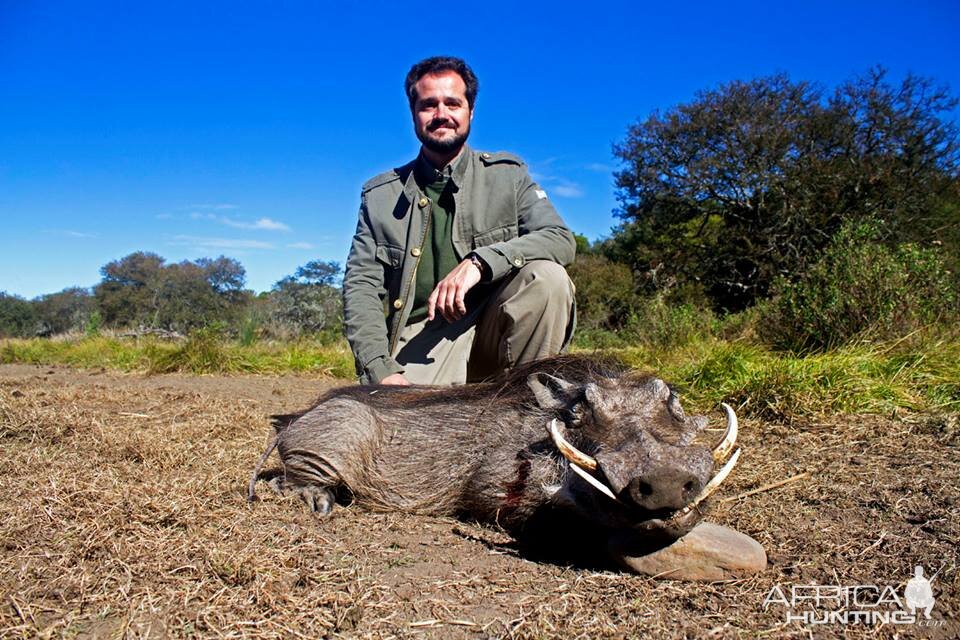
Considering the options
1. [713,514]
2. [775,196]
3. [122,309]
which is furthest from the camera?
[122,309]

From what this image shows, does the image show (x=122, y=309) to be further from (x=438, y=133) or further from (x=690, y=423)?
(x=690, y=423)

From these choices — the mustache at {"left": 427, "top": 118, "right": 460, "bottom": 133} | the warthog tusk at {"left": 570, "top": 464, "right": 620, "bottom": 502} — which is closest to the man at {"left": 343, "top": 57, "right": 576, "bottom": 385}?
the mustache at {"left": 427, "top": 118, "right": 460, "bottom": 133}

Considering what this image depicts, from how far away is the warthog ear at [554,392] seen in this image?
8.45 ft

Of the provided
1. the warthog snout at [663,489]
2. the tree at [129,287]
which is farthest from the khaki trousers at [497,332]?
the tree at [129,287]

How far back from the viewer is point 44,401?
462cm

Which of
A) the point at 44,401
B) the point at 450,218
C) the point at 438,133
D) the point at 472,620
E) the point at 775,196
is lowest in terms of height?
the point at 472,620

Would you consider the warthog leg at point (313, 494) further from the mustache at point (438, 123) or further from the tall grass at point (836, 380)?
the tall grass at point (836, 380)

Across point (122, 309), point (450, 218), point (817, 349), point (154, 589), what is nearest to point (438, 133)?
point (450, 218)

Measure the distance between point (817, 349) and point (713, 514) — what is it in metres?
3.63

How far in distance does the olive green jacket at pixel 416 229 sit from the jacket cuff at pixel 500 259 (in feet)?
0.47

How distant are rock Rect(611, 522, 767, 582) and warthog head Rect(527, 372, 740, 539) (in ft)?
0.38

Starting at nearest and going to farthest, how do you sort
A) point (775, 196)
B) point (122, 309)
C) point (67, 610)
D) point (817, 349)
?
point (67, 610) → point (817, 349) → point (775, 196) → point (122, 309)

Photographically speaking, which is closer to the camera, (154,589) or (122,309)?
(154,589)

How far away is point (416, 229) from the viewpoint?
4.01 m
